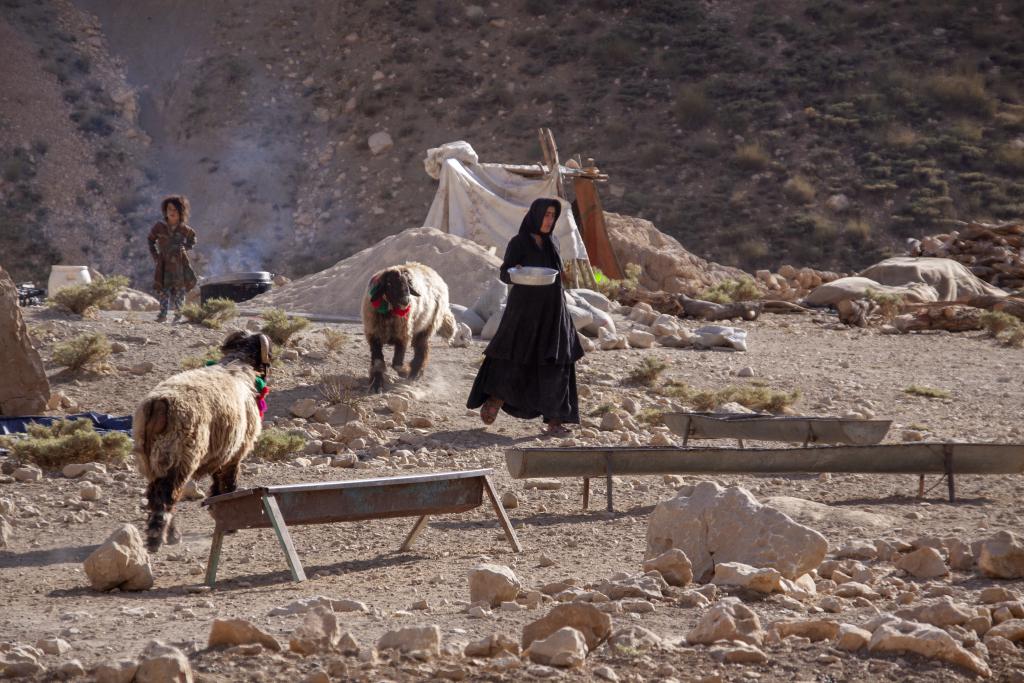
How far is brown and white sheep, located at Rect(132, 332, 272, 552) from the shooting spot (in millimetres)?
5469

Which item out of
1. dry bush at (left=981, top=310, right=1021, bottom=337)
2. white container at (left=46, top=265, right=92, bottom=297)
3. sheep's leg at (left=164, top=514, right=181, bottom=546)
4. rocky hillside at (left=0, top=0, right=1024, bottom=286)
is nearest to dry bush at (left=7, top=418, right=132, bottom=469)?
sheep's leg at (left=164, top=514, right=181, bottom=546)

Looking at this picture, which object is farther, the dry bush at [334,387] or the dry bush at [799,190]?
the dry bush at [799,190]

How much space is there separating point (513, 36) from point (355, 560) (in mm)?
28435

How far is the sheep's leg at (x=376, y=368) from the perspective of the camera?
33.8ft


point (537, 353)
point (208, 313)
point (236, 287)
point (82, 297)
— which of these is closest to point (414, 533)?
point (537, 353)

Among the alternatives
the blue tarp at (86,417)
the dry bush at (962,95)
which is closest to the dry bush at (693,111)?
the dry bush at (962,95)

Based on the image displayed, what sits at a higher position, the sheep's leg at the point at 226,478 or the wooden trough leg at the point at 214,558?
the sheep's leg at the point at 226,478

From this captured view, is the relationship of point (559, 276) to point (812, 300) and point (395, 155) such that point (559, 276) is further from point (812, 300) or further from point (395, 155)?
point (395, 155)

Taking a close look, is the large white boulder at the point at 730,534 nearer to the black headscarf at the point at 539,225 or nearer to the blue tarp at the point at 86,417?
the black headscarf at the point at 539,225

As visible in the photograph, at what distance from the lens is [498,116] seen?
30719mm

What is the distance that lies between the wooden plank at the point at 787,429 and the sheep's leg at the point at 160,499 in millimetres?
3616

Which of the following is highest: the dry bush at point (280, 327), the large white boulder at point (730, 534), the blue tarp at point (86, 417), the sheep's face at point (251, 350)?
the sheep's face at point (251, 350)

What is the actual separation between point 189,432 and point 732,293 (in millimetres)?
14800

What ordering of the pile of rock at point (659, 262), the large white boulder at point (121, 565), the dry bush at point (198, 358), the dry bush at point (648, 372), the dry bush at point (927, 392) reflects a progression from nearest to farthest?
the large white boulder at point (121, 565) < the dry bush at point (198, 358) < the dry bush at point (648, 372) < the dry bush at point (927, 392) < the pile of rock at point (659, 262)
